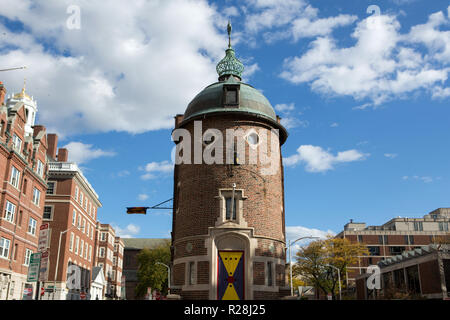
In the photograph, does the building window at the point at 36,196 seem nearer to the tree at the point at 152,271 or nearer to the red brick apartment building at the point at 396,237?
the tree at the point at 152,271

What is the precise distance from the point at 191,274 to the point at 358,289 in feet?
161

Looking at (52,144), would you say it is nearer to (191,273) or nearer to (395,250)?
(191,273)

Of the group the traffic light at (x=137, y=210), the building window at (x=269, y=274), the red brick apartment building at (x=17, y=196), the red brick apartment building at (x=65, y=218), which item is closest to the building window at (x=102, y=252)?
the red brick apartment building at (x=65, y=218)

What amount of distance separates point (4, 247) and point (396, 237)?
267 ft

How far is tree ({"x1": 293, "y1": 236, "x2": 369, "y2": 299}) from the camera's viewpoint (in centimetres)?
6197

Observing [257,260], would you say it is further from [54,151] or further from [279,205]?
[54,151]

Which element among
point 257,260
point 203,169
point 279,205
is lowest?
point 257,260

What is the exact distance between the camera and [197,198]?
89.5 feet

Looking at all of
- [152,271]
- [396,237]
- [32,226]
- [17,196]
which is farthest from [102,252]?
[396,237]

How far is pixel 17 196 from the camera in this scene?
39906mm

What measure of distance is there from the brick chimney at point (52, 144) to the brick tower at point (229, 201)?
1506 inches

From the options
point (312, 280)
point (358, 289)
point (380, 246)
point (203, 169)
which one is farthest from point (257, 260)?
point (380, 246)

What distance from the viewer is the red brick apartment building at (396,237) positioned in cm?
8938
